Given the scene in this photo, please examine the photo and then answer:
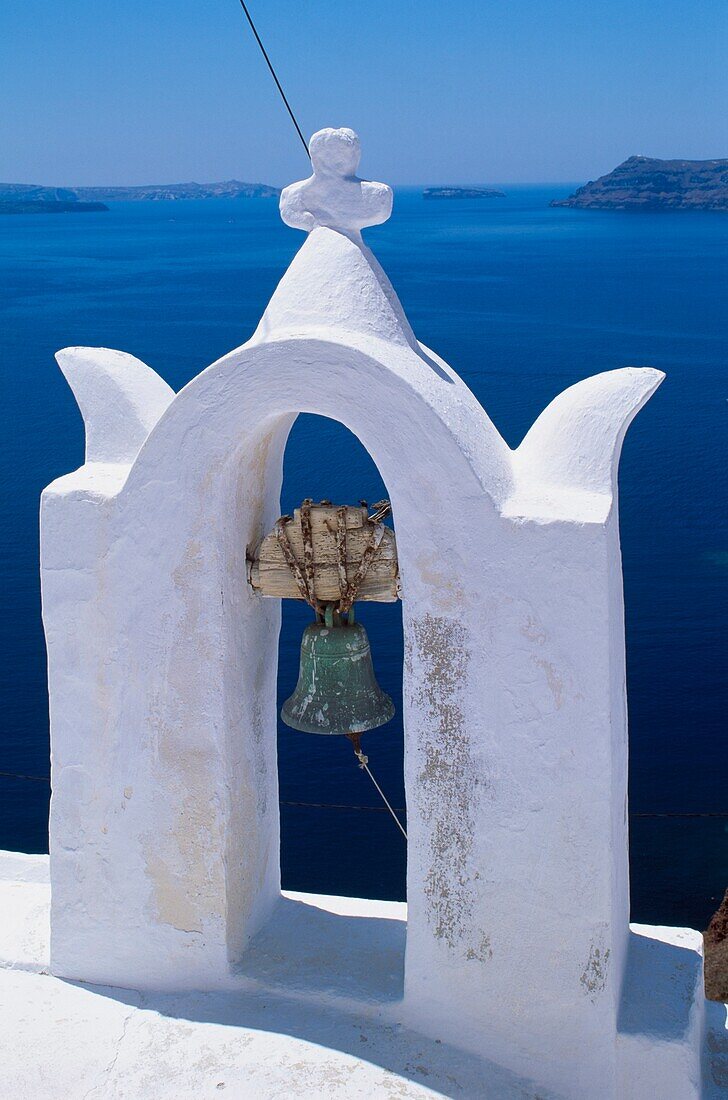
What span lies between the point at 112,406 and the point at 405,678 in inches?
68.6

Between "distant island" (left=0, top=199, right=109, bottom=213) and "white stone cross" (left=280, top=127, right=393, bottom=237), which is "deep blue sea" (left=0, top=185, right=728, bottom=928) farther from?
"distant island" (left=0, top=199, right=109, bottom=213)

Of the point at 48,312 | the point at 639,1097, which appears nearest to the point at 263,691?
the point at 639,1097

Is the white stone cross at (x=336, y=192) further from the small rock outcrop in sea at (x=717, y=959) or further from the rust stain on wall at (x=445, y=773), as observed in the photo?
the small rock outcrop in sea at (x=717, y=959)

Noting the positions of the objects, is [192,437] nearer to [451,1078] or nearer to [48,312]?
[451,1078]

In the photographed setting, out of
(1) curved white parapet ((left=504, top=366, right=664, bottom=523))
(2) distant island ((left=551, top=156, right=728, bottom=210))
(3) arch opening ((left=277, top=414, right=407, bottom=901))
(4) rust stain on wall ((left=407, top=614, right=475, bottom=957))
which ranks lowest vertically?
(3) arch opening ((left=277, top=414, right=407, bottom=901))

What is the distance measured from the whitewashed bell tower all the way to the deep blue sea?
520 cm

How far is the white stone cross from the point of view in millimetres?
4699

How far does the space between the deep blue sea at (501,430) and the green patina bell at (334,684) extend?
5.26m

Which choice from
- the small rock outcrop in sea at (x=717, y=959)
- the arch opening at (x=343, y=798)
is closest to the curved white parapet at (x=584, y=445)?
the small rock outcrop in sea at (x=717, y=959)

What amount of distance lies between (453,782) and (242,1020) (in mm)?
1318

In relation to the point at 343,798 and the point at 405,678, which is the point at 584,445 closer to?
the point at 405,678

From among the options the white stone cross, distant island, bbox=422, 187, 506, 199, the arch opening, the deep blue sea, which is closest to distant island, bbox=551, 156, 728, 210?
the deep blue sea

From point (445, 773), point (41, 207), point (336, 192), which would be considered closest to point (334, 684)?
point (445, 773)

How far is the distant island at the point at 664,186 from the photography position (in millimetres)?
109625
